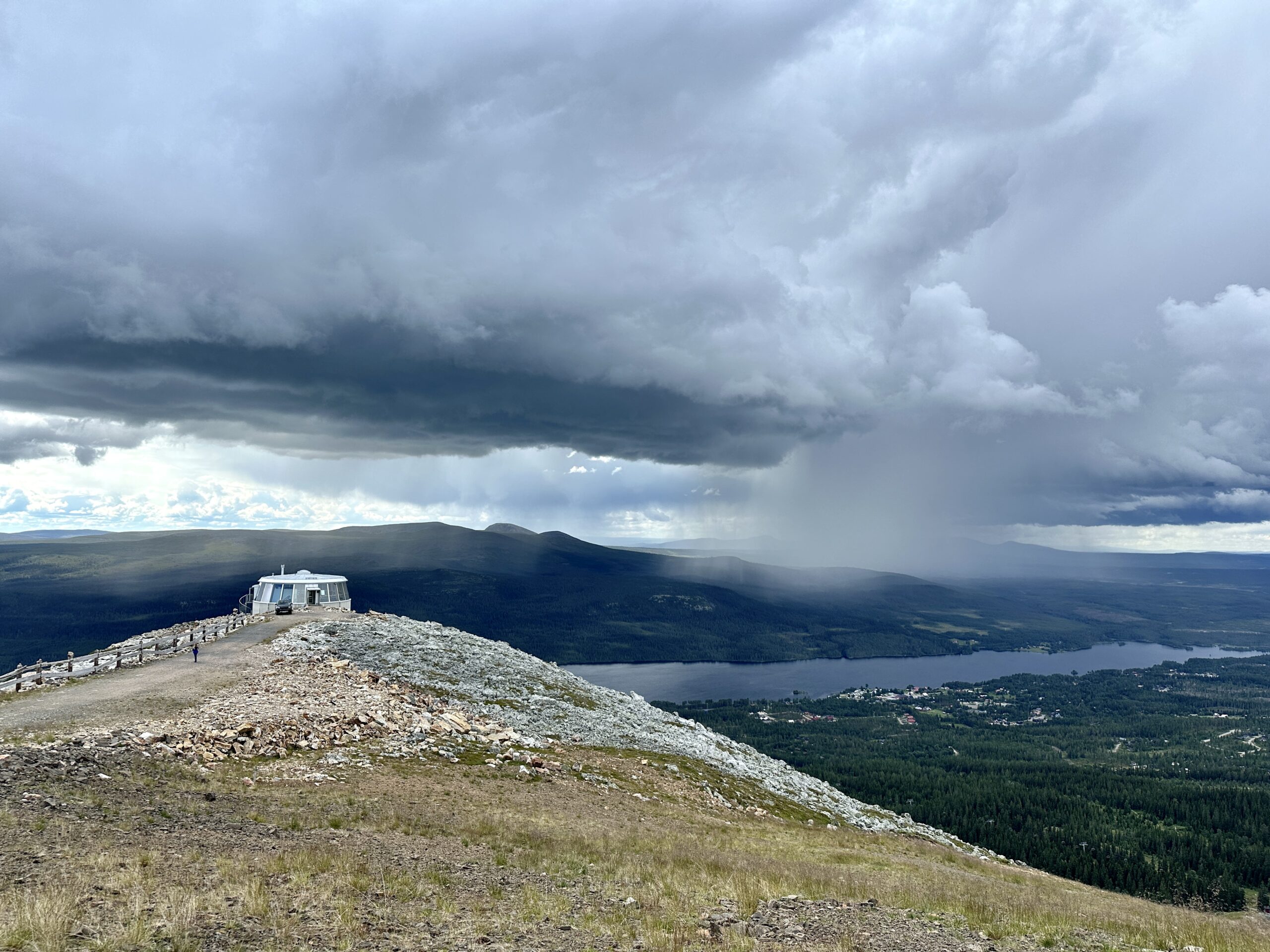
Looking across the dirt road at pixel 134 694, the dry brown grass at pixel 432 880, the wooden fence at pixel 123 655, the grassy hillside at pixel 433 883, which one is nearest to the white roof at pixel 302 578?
the wooden fence at pixel 123 655

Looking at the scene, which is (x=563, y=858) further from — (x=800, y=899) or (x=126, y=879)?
→ (x=126, y=879)

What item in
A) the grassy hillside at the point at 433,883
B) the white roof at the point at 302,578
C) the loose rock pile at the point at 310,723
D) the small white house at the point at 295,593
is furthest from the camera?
the white roof at the point at 302,578

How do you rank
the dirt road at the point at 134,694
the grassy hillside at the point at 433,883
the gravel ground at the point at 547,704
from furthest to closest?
1. the gravel ground at the point at 547,704
2. the dirt road at the point at 134,694
3. the grassy hillside at the point at 433,883

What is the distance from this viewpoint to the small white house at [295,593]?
8725 centimetres

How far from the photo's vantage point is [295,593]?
8781cm

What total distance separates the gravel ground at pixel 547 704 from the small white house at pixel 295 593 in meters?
18.2

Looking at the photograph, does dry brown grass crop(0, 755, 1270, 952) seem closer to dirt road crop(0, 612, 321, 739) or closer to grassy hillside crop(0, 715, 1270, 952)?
grassy hillside crop(0, 715, 1270, 952)

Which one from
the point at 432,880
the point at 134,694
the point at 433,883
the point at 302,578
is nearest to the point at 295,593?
the point at 302,578

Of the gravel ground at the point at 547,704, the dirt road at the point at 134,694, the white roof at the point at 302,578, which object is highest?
the white roof at the point at 302,578

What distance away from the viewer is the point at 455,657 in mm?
64875

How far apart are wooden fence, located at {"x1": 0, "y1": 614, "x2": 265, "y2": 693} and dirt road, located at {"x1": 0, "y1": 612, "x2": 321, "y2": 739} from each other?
6.34ft

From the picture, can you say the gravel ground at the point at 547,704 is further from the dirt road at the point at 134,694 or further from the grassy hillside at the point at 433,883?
the grassy hillside at the point at 433,883

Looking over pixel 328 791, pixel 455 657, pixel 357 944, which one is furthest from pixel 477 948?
pixel 455 657

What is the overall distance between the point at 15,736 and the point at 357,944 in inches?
1079
